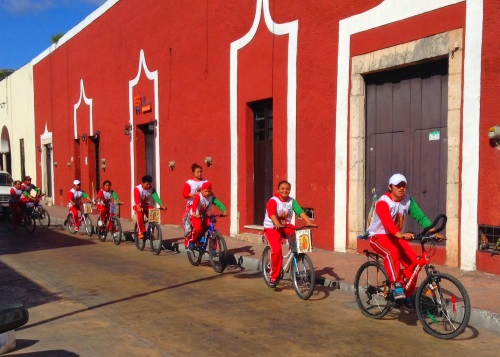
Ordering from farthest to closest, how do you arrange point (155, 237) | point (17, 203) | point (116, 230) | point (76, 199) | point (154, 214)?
point (17, 203), point (76, 199), point (116, 230), point (155, 237), point (154, 214)

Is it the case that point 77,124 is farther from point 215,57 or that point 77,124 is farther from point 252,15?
point 252,15

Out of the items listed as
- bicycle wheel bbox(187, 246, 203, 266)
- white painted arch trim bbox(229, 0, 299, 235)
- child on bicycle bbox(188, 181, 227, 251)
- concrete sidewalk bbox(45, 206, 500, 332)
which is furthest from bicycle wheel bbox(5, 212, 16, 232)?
child on bicycle bbox(188, 181, 227, 251)

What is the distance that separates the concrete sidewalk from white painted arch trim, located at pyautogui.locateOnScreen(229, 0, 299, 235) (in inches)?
55.9

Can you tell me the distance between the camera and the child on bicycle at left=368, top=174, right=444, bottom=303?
232 inches

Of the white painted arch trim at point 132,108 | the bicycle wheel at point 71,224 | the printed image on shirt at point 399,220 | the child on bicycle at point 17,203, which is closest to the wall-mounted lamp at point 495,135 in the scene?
the printed image on shirt at point 399,220

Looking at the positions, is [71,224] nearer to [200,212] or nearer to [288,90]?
[200,212]

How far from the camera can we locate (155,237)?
1186 cm

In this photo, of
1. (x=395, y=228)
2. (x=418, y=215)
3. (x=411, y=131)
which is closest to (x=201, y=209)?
(x=411, y=131)

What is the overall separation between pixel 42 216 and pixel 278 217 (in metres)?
12.5

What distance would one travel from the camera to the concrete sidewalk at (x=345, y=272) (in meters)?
6.11

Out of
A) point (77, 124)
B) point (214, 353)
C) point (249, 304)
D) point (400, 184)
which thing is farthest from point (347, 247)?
point (77, 124)

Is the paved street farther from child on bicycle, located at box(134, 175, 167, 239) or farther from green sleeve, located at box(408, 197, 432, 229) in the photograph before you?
child on bicycle, located at box(134, 175, 167, 239)

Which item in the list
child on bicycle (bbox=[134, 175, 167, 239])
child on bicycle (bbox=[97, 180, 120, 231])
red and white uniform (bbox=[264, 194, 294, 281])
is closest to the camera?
red and white uniform (bbox=[264, 194, 294, 281])

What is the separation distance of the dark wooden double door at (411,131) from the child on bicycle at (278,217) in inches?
103
